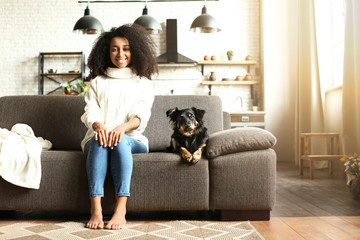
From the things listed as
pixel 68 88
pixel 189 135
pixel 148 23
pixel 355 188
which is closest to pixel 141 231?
pixel 189 135

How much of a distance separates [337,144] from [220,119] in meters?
2.18

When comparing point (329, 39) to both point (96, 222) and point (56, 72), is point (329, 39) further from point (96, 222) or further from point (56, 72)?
point (96, 222)

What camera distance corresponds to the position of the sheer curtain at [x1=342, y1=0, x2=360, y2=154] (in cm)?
396

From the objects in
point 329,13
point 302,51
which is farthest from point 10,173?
point 329,13

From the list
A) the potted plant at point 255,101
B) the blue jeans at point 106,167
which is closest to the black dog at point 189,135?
the blue jeans at point 106,167

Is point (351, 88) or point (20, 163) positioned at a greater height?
point (351, 88)

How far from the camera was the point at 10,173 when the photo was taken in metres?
2.07

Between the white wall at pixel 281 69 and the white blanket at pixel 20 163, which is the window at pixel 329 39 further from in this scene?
the white blanket at pixel 20 163

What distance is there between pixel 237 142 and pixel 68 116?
1.25 metres

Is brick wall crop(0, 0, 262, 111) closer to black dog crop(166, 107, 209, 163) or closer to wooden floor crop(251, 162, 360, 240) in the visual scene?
wooden floor crop(251, 162, 360, 240)

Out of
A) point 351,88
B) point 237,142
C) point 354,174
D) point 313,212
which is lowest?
point 313,212

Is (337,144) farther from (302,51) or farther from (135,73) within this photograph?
(135,73)

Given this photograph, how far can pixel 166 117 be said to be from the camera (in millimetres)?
2791

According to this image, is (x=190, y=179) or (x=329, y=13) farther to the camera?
(x=329, y=13)
